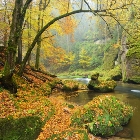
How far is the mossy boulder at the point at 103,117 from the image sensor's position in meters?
6.88

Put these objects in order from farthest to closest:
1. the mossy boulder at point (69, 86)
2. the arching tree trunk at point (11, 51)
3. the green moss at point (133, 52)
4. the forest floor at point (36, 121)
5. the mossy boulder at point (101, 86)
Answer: the green moss at point (133, 52)
the mossy boulder at point (101, 86)
the mossy boulder at point (69, 86)
the arching tree trunk at point (11, 51)
the forest floor at point (36, 121)

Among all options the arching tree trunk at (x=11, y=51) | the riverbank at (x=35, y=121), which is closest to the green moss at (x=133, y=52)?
the riverbank at (x=35, y=121)

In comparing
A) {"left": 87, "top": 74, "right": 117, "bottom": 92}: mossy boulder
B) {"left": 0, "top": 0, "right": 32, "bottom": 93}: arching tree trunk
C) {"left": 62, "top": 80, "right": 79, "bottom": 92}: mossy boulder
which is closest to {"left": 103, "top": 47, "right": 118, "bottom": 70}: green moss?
{"left": 87, "top": 74, "right": 117, "bottom": 92}: mossy boulder

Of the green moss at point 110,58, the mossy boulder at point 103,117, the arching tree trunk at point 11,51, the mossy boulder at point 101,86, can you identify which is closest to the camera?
the mossy boulder at point 103,117

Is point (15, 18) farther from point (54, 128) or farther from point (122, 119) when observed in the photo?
point (122, 119)

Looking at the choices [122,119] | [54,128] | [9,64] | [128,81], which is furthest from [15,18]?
[128,81]

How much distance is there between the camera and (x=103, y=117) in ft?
24.1

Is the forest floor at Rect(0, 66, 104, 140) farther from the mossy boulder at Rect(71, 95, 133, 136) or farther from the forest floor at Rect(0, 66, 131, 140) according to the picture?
the mossy boulder at Rect(71, 95, 133, 136)

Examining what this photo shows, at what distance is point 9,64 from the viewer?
8648mm

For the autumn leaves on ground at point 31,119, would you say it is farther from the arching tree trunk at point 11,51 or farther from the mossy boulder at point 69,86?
the mossy boulder at point 69,86

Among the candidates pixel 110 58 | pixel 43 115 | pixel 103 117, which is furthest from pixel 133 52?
pixel 43 115

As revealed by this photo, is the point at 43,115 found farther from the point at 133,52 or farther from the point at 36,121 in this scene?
the point at 133,52

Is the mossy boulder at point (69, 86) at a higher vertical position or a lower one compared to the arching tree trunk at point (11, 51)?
lower

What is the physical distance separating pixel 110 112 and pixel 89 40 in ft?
165
